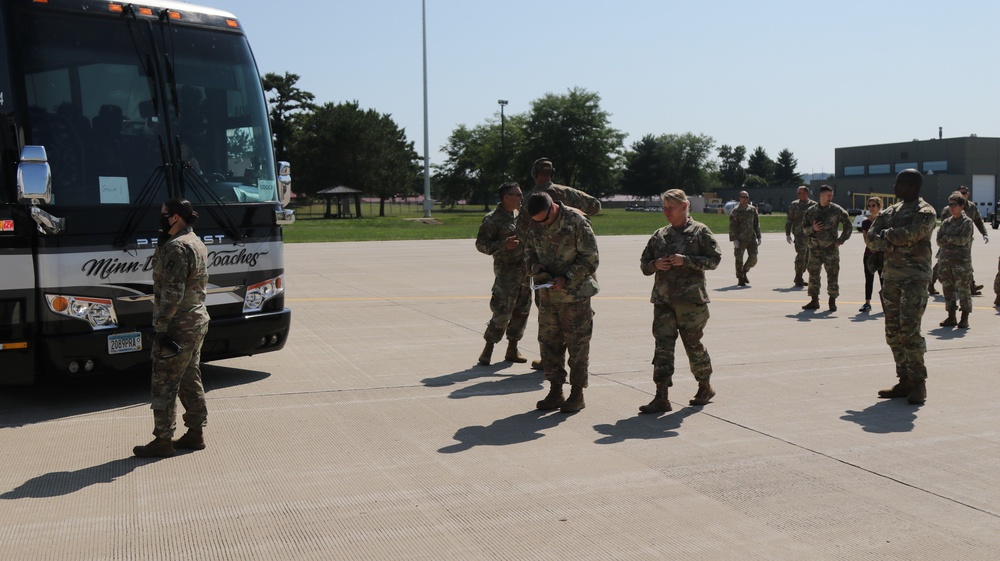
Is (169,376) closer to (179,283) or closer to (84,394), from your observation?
(179,283)

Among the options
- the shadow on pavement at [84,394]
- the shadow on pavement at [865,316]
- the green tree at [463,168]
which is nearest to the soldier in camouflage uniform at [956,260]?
the shadow on pavement at [865,316]

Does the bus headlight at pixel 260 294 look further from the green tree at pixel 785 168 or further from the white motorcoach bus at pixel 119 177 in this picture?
the green tree at pixel 785 168

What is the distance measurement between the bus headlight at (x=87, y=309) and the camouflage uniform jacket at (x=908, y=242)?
624 cm

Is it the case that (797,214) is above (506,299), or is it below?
above

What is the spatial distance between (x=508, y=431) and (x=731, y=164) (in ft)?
603

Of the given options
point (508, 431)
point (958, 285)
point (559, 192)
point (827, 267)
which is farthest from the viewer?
point (827, 267)

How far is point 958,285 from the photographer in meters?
11.8

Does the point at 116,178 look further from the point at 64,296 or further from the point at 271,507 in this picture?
the point at 271,507

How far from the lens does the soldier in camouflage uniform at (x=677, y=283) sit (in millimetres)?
7258

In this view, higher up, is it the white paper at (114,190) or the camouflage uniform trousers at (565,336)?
the white paper at (114,190)

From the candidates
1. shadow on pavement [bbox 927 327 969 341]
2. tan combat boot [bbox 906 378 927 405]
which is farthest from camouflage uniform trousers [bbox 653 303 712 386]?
shadow on pavement [bbox 927 327 969 341]

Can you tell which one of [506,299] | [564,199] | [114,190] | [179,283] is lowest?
[506,299]

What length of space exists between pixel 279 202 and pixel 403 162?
268ft

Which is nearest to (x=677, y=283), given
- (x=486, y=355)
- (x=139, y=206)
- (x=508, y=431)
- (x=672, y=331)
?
(x=672, y=331)
